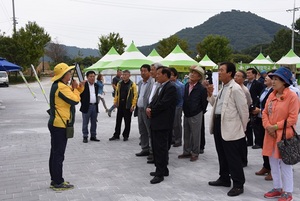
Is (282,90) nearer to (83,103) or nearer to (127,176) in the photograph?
(127,176)

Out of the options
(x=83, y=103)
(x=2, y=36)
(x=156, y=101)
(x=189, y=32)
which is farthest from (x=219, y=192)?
(x=189, y=32)

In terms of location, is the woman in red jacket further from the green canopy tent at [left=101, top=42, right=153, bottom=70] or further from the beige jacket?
the green canopy tent at [left=101, top=42, right=153, bottom=70]

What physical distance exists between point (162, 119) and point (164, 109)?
6.2 inches

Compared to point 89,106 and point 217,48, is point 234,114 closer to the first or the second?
point 89,106

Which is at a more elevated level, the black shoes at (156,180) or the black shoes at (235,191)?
the black shoes at (235,191)

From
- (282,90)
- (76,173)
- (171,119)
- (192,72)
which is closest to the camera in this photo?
(282,90)

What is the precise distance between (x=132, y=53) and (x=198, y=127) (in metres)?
8.96

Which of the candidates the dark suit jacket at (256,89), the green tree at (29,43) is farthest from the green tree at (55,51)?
the dark suit jacket at (256,89)

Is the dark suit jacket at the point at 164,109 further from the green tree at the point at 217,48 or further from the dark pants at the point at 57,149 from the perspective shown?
the green tree at the point at 217,48

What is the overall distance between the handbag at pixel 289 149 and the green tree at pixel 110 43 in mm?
40388

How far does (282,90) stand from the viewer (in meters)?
4.13

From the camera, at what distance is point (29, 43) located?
130 feet

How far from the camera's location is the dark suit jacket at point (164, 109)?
4.89 m

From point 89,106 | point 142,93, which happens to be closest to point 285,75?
point 142,93
